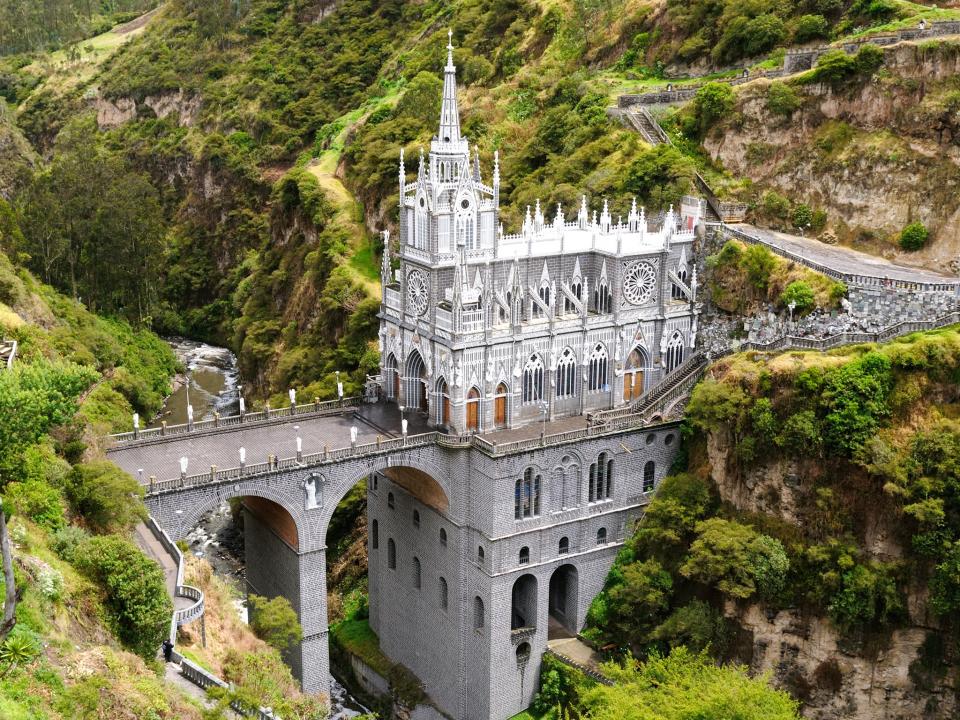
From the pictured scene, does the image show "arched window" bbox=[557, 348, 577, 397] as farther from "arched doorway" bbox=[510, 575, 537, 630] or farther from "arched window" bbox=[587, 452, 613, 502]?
"arched doorway" bbox=[510, 575, 537, 630]

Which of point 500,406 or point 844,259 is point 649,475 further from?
point 844,259

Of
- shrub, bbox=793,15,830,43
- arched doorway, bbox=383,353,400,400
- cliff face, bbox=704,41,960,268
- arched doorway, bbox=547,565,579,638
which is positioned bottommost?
arched doorway, bbox=547,565,579,638

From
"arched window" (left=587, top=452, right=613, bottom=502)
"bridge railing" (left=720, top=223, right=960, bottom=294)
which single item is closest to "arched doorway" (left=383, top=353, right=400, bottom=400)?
"arched window" (left=587, top=452, right=613, bottom=502)

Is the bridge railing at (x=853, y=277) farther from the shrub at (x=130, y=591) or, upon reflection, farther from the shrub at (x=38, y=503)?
the shrub at (x=38, y=503)

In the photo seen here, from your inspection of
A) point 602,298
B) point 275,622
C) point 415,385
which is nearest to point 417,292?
point 415,385

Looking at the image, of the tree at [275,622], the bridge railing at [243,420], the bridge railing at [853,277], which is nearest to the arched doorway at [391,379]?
the bridge railing at [243,420]

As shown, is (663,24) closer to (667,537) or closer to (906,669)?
(667,537)
